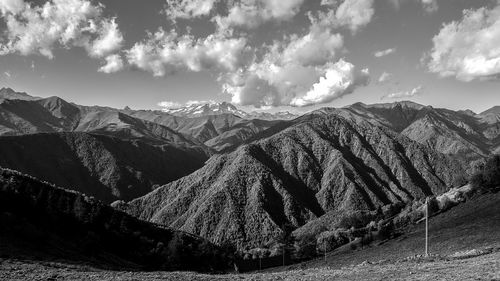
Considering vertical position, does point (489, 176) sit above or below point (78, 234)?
above

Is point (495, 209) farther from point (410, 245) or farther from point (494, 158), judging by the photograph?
point (494, 158)

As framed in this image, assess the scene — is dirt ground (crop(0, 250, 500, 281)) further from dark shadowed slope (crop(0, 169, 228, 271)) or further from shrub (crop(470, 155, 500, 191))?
shrub (crop(470, 155, 500, 191))

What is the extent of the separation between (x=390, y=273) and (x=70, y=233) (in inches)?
3166

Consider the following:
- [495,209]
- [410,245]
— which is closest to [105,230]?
[410,245]

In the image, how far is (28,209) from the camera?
287ft

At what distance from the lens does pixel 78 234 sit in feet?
331

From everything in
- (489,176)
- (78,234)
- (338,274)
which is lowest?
(78,234)

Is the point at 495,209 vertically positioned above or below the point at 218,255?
above

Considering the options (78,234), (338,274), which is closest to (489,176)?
(78,234)

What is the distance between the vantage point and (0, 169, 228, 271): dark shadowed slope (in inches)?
2357

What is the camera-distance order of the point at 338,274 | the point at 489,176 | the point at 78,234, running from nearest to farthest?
the point at 338,274, the point at 78,234, the point at 489,176

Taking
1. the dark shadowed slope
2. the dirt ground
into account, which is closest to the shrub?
the dark shadowed slope

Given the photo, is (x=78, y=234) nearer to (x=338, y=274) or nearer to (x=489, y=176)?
(x=338, y=274)

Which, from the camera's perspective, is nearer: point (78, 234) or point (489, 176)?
point (78, 234)
